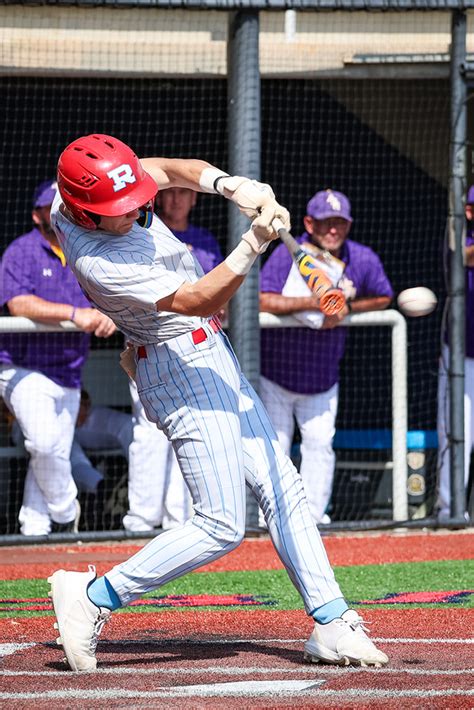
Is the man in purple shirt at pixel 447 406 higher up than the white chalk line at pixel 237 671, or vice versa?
the man in purple shirt at pixel 447 406

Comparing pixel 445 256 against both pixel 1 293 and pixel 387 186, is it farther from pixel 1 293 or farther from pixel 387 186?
pixel 1 293

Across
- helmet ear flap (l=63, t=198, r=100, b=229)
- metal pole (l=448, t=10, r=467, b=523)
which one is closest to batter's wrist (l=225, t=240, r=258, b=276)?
helmet ear flap (l=63, t=198, r=100, b=229)

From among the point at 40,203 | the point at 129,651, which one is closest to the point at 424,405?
the point at 40,203

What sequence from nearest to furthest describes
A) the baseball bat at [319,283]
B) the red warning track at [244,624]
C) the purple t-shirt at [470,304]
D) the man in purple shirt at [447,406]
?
the baseball bat at [319,283] → the red warning track at [244,624] → the man in purple shirt at [447,406] → the purple t-shirt at [470,304]

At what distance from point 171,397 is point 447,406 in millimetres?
4212

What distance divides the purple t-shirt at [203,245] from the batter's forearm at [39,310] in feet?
2.69

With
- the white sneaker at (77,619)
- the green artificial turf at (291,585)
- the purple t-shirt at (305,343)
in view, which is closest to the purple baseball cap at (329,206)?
the purple t-shirt at (305,343)

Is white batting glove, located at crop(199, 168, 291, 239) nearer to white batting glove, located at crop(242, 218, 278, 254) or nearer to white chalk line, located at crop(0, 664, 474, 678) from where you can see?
white batting glove, located at crop(242, 218, 278, 254)

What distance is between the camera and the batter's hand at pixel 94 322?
7086 millimetres

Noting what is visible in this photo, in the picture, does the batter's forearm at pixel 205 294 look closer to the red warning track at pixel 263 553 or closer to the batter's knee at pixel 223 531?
the batter's knee at pixel 223 531

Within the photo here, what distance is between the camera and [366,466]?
8062 mm

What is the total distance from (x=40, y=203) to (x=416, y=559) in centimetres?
288

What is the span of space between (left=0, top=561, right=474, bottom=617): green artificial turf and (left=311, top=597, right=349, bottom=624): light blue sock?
4.30 ft

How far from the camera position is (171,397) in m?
3.83
